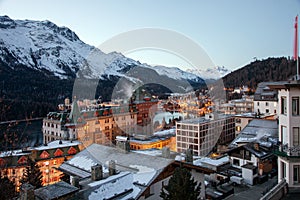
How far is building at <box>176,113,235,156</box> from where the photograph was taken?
31.2 meters

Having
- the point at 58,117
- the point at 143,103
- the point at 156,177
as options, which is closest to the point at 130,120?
the point at 143,103

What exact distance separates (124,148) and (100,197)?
5.01m

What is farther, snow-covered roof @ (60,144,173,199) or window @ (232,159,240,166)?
window @ (232,159,240,166)

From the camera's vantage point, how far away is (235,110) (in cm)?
5400

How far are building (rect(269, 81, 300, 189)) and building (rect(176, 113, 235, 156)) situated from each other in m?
21.0

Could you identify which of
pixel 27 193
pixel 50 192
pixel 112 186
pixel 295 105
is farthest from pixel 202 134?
pixel 27 193

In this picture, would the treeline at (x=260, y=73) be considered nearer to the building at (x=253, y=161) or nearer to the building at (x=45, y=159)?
the building at (x=253, y=161)

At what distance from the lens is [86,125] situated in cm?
4456

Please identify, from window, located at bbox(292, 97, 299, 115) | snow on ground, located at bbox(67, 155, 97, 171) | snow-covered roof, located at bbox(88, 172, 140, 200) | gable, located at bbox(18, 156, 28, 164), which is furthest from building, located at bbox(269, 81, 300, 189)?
gable, located at bbox(18, 156, 28, 164)

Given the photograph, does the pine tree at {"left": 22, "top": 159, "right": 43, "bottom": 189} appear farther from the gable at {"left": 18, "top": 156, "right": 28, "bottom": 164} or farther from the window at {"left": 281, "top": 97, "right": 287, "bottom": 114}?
the window at {"left": 281, "top": 97, "right": 287, "bottom": 114}

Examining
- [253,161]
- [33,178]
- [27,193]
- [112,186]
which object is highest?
[27,193]

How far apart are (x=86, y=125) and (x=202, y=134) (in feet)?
72.0

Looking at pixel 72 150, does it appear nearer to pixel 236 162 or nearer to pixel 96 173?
pixel 236 162

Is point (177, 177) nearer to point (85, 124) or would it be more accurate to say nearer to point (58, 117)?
point (85, 124)
